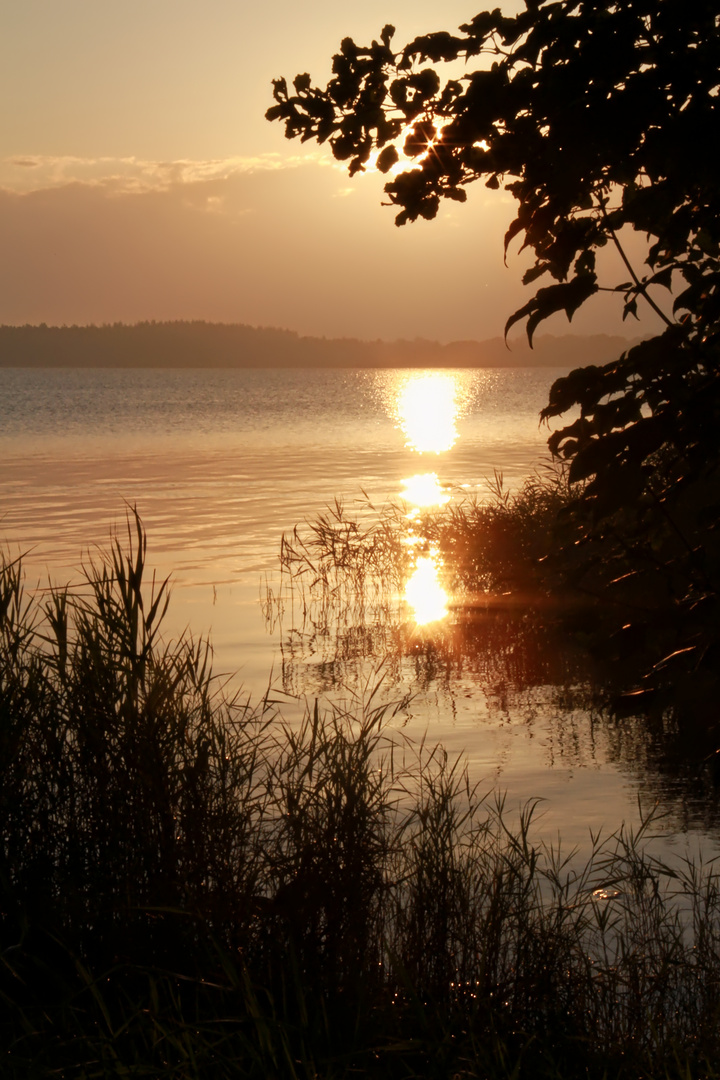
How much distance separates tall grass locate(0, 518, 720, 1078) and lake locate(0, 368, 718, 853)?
1618 mm

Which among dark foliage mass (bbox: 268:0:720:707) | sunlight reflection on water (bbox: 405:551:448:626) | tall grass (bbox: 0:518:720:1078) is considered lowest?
tall grass (bbox: 0:518:720:1078)

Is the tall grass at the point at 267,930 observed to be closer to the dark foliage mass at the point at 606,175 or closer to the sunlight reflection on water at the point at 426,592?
the dark foliage mass at the point at 606,175

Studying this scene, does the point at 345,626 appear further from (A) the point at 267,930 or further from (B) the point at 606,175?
(B) the point at 606,175

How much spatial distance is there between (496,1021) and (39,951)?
5.84 feet

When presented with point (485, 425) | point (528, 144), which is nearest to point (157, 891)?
point (528, 144)

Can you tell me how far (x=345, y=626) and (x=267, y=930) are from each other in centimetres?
799

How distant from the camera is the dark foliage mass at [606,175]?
2795 mm

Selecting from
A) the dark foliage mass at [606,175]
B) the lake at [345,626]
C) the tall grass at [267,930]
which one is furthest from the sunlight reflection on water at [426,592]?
the dark foliage mass at [606,175]

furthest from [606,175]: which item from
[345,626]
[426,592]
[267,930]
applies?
[426,592]

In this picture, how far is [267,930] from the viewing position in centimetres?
445

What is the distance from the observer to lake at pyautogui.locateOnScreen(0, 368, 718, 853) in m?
7.36

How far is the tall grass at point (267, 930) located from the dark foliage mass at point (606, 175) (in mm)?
1556

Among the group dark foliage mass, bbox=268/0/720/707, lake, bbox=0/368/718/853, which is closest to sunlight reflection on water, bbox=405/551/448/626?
lake, bbox=0/368/718/853

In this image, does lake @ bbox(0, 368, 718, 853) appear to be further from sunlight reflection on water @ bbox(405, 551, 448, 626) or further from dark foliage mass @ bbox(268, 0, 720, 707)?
dark foliage mass @ bbox(268, 0, 720, 707)
